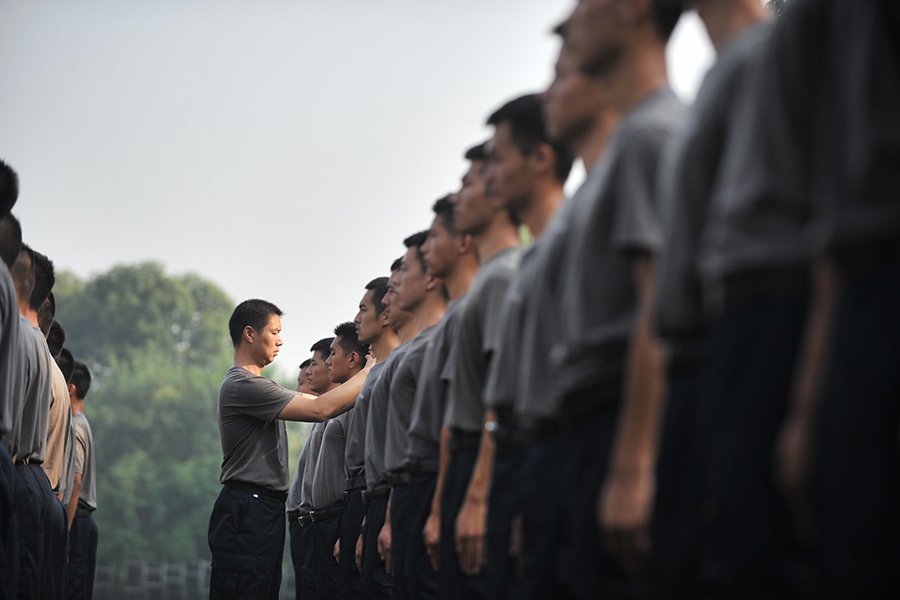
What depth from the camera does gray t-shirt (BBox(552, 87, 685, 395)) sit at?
2.70 m

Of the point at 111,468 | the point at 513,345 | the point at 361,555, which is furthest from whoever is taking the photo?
the point at 111,468

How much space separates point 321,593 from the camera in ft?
29.4

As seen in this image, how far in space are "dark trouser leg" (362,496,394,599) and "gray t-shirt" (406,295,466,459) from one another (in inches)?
52.4

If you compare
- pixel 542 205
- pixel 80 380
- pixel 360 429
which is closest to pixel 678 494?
pixel 542 205

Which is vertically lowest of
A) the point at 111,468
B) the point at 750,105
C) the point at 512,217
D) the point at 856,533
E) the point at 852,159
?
the point at 856,533

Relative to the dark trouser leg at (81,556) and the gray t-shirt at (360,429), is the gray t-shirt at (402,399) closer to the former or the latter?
the gray t-shirt at (360,429)

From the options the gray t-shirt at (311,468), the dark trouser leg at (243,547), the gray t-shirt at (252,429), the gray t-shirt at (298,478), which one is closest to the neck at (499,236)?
the gray t-shirt at (252,429)

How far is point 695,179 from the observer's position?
2441 mm

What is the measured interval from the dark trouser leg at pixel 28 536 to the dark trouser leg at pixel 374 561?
1.99 metres

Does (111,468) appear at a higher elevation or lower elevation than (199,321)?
lower

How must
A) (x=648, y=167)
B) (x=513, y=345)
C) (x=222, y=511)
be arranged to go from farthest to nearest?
1. (x=222, y=511)
2. (x=513, y=345)
3. (x=648, y=167)

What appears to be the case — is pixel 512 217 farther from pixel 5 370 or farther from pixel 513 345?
pixel 5 370

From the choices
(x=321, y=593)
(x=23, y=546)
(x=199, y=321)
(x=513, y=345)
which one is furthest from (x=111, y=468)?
(x=513, y=345)

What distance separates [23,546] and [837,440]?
16.7 ft
